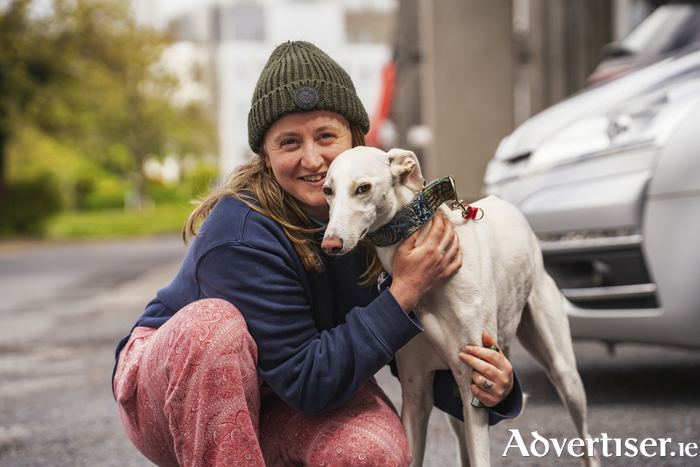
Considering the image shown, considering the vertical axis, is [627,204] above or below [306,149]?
below

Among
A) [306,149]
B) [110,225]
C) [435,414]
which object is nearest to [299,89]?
[306,149]

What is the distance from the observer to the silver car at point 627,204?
297 centimetres

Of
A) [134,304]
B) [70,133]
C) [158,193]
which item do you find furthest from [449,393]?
[158,193]

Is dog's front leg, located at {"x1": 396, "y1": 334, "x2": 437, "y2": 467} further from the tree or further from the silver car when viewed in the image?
the tree

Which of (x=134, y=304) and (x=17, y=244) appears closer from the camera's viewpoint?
(x=134, y=304)

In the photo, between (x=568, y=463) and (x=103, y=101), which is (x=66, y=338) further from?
(x=103, y=101)

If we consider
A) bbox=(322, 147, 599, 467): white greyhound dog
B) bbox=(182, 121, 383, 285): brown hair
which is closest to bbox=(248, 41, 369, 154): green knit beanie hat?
bbox=(182, 121, 383, 285): brown hair

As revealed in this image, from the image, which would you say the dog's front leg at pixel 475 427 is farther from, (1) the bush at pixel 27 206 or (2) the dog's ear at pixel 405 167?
(1) the bush at pixel 27 206

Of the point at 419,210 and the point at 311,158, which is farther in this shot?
the point at 311,158

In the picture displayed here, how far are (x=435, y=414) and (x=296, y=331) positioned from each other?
6.51 feet

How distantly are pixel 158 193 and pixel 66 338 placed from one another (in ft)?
132

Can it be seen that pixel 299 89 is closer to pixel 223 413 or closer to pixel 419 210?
pixel 419 210

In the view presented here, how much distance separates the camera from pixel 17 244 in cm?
2081

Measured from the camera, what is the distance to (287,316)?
1.96 meters
